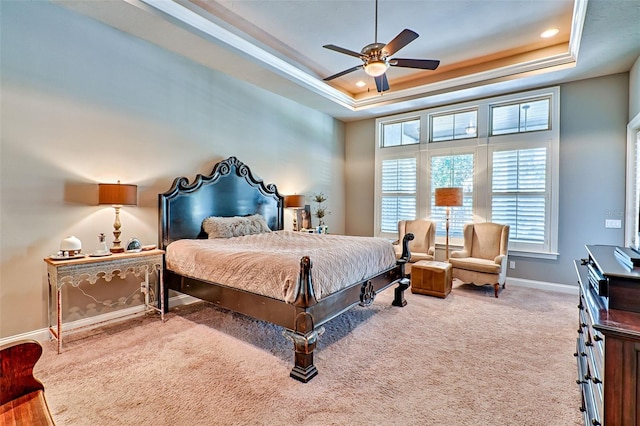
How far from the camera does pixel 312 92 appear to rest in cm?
522

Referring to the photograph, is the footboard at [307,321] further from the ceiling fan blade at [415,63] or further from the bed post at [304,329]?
the ceiling fan blade at [415,63]

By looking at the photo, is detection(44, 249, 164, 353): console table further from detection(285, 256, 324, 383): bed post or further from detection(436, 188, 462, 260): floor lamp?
detection(436, 188, 462, 260): floor lamp

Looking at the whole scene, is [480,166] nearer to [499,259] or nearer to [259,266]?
[499,259]

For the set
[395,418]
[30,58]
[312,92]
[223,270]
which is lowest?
[395,418]

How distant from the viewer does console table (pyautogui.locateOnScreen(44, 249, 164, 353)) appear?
8.92ft

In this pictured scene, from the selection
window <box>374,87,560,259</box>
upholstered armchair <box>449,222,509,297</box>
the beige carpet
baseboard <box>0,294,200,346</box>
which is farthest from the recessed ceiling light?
baseboard <box>0,294,200,346</box>

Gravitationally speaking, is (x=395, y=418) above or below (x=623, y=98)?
below

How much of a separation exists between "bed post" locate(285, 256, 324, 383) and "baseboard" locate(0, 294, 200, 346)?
7.70 feet

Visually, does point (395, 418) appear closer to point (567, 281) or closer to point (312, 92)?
point (567, 281)

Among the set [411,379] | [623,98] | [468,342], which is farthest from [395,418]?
[623,98]

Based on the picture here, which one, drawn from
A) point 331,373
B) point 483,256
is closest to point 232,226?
point 331,373

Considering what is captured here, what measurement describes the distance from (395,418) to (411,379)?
19.0 inches

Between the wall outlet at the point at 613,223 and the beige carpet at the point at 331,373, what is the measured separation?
1719 millimetres

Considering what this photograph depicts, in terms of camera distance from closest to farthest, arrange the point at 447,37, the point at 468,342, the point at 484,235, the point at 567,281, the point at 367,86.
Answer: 1. the point at 468,342
2. the point at 447,37
3. the point at 567,281
4. the point at 484,235
5. the point at 367,86
